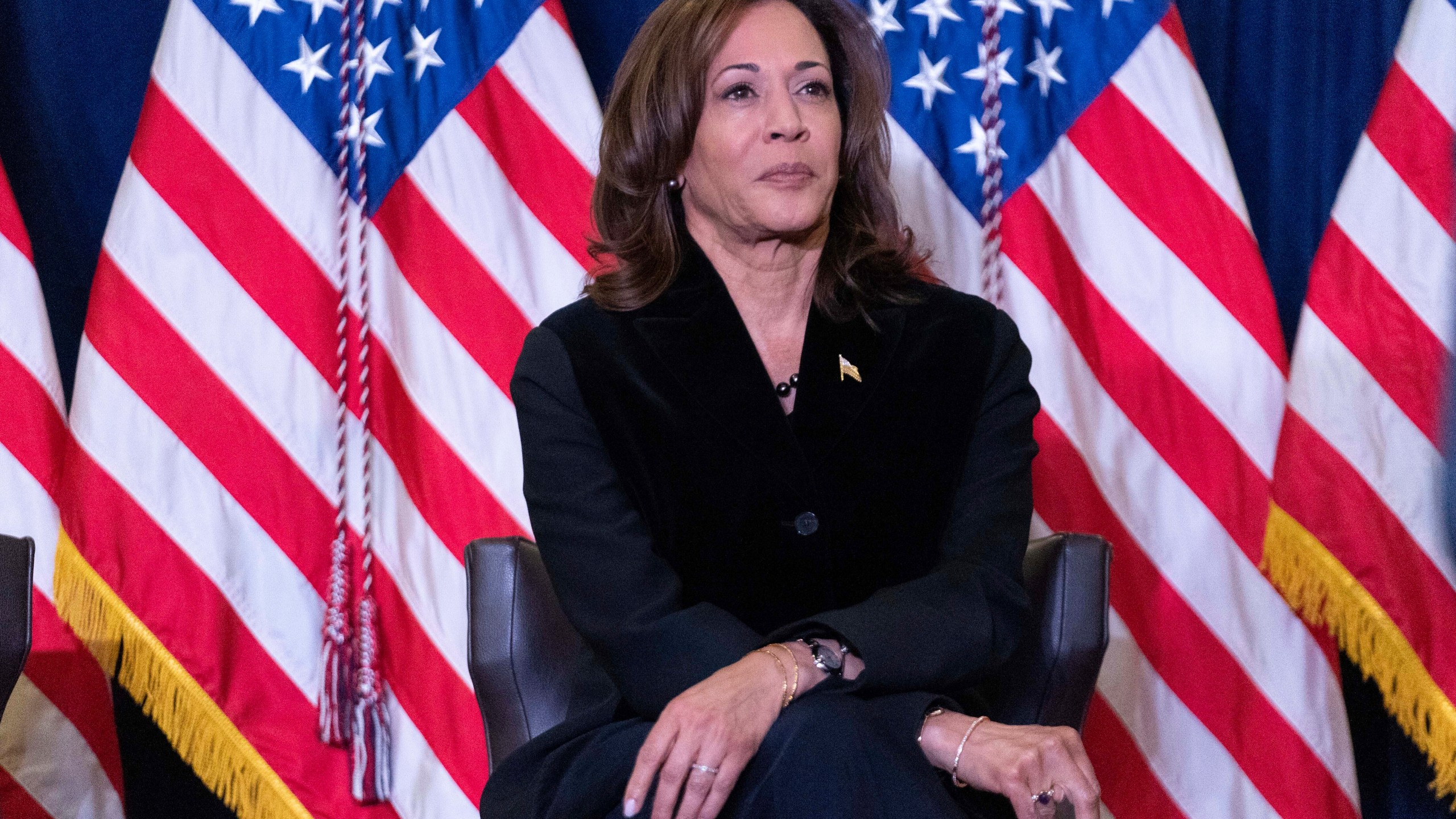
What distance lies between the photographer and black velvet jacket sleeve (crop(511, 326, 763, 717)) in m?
1.45

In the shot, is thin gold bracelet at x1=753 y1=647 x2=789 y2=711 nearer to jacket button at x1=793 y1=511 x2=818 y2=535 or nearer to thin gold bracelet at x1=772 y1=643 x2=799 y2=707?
thin gold bracelet at x1=772 y1=643 x2=799 y2=707

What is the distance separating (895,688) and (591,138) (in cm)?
141

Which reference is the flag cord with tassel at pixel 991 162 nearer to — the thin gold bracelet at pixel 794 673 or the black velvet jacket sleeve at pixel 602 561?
the black velvet jacket sleeve at pixel 602 561

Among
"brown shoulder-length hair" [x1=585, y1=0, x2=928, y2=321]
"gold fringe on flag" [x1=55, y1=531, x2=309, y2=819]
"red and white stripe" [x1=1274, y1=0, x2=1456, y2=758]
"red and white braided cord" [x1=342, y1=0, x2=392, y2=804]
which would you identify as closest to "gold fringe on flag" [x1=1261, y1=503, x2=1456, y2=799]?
"red and white stripe" [x1=1274, y1=0, x2=1456, y2=758]

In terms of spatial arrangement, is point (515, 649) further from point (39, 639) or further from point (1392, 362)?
point (1392, 362)

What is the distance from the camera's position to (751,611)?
1.60 metres

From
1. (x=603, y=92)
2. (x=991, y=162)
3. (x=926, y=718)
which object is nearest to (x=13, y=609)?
(x=926, y=718)

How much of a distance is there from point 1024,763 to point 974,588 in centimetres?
28

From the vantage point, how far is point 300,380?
2387 mm

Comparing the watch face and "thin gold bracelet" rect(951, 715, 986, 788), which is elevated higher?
the watch face

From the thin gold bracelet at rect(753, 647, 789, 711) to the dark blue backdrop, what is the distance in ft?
5.53

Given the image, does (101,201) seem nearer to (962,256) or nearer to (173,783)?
(173,783)

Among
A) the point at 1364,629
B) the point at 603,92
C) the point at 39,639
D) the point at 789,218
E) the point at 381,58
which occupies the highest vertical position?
the point at 381,58

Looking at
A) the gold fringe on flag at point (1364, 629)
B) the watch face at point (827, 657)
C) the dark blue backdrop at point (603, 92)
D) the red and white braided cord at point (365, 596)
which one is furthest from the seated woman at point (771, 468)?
the dark blue backdrop at point (603, 92)
